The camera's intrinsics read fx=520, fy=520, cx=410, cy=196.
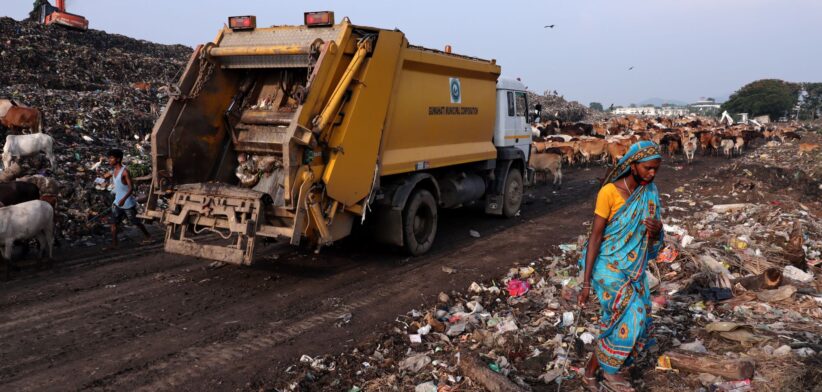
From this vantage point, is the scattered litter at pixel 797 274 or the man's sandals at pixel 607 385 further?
the scattered litter at pixel 797 274

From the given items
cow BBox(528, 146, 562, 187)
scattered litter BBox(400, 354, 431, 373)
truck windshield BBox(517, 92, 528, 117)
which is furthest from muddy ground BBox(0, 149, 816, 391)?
cow BBox(528, 146, 562, 187)

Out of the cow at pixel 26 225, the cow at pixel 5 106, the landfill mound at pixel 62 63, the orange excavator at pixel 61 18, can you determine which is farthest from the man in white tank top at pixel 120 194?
the orange excavator at pixel 61 18

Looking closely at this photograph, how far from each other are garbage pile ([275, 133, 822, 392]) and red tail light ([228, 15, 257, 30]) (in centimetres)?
412

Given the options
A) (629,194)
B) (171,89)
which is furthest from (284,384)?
(171,89)

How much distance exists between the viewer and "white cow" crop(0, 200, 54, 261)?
616 centimetres

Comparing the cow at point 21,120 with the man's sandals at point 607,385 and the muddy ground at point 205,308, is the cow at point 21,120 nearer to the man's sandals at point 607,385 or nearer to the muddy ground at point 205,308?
the muddy ground at point 205,308

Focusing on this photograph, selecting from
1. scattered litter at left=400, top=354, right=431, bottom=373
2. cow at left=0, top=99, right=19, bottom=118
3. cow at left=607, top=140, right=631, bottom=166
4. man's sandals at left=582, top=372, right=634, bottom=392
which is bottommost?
scattered litter at left=400, top=354, right=431, bottom=373

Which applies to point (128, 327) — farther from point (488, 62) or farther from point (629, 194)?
point (488, 62)

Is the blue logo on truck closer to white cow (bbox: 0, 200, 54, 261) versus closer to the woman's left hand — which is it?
the woman's left hand

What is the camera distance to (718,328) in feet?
14.4

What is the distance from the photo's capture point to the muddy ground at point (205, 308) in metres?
4.03

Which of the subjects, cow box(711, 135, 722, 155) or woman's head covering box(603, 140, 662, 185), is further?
cow box(711, 135, 722, 155)

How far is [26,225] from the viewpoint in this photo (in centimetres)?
633

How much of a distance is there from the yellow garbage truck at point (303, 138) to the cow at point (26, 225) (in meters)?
1.39
